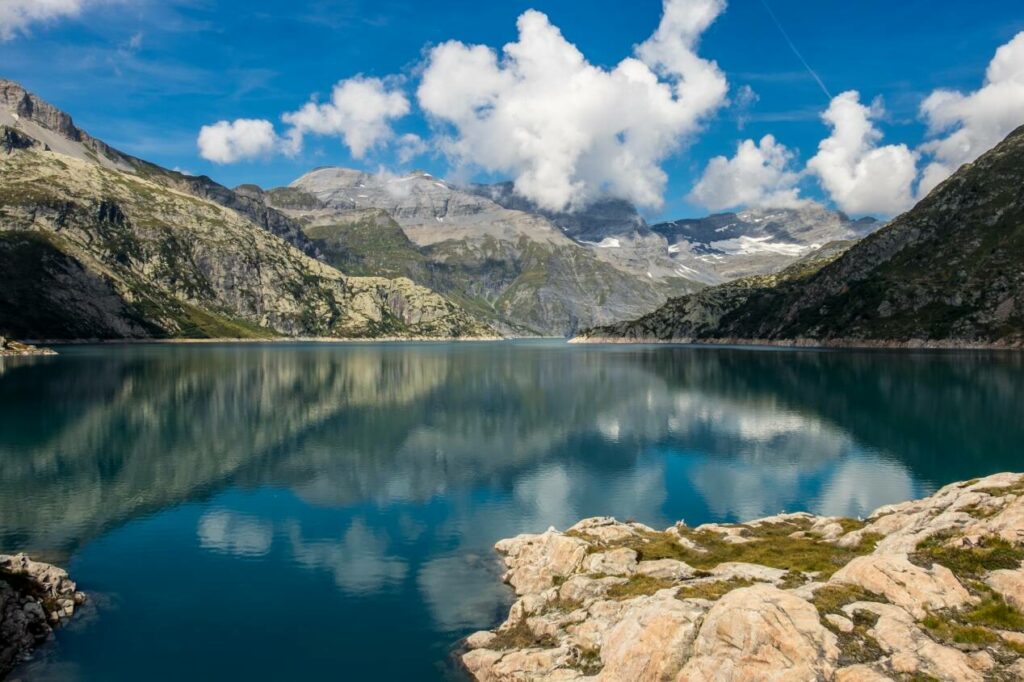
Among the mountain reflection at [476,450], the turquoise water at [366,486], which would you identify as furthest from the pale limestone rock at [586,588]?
the mountain reflection at [476,450]

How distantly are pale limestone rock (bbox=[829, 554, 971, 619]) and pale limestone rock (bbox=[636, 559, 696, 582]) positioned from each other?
Answer: 833 cm

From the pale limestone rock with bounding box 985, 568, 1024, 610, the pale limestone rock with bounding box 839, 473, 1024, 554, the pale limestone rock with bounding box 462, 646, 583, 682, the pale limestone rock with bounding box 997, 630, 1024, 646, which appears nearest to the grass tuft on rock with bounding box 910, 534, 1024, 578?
the pale limestone rock with bounding box 985, 568, 1024, 610

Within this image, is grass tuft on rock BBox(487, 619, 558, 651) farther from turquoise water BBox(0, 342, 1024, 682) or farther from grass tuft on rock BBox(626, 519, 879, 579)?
grass tuft on rock BBox(626, 519, 879, 579)

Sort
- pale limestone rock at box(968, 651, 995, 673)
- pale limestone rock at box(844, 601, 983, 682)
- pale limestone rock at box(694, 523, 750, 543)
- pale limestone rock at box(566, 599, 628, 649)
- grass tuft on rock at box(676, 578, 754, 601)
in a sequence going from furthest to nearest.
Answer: pale limestone rock at box(694, 523, 750, 543) < pale limestone rock at box(566, 599, 628, 649) < grass tuft on rock at box(676, 578, 754, 601) < pale limestone rock at box(968, 651, 995, 673) < pale limestone rock at box(844, 601, 983, 682)

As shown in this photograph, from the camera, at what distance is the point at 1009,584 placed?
24594mm

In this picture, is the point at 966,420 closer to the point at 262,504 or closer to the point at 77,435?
the point at 262,504

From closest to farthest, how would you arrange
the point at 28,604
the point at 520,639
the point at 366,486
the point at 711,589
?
the point at 711,589, the point at 520,639, the point at 28,604, the point at 366,486

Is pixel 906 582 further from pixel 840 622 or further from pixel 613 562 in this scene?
pixel 613 562

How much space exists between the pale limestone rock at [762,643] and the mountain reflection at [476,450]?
2269 centimetres

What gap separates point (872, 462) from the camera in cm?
7612

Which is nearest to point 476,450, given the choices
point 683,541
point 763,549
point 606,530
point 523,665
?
point 606,530

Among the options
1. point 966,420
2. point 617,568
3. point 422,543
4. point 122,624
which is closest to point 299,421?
point 422,543

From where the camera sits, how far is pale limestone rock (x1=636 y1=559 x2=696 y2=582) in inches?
1340

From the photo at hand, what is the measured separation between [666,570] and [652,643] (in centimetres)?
1064
